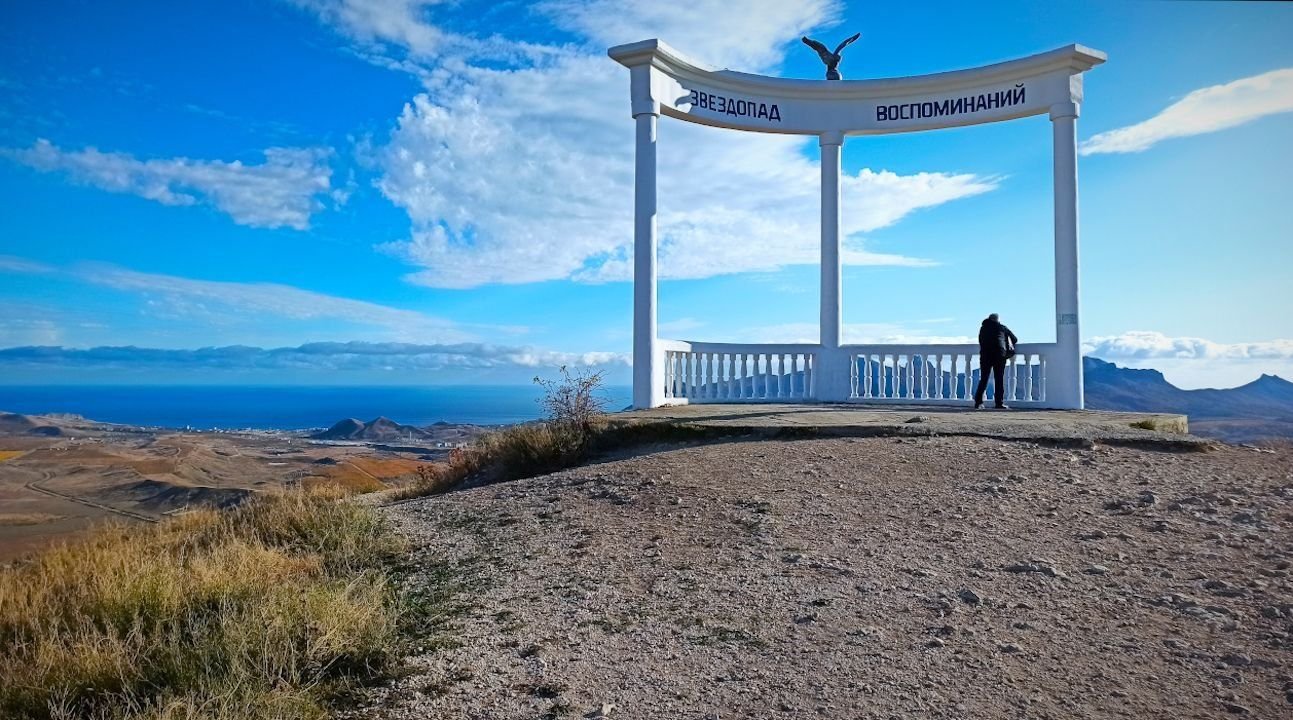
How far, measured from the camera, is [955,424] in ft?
31.7

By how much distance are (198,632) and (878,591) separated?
12.5 ft

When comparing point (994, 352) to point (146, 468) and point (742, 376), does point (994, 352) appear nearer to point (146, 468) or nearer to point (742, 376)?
point (742, 376)

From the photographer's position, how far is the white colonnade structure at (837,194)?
43.4 ft

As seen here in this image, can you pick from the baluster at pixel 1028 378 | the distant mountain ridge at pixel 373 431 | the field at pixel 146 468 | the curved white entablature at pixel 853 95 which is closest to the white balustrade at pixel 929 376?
the baluster at pixel 1028 378

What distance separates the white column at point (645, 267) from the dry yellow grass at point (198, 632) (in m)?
6.30

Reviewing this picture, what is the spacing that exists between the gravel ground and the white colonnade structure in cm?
582

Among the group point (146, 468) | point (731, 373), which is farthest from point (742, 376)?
point (146, 468)

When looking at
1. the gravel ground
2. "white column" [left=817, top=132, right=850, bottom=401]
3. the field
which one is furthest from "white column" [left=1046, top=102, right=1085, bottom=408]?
the field

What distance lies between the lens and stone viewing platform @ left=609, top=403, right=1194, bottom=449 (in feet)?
28.9

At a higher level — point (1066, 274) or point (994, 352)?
point (1066, 274)

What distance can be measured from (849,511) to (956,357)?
8663 mm

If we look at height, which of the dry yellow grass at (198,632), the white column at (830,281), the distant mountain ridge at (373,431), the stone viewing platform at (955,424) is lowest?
the distant mountain ridge at (373,431)

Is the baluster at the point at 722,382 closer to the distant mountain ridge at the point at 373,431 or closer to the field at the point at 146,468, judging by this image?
the field at the point at 146,468

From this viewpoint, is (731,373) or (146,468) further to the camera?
(146,468)
